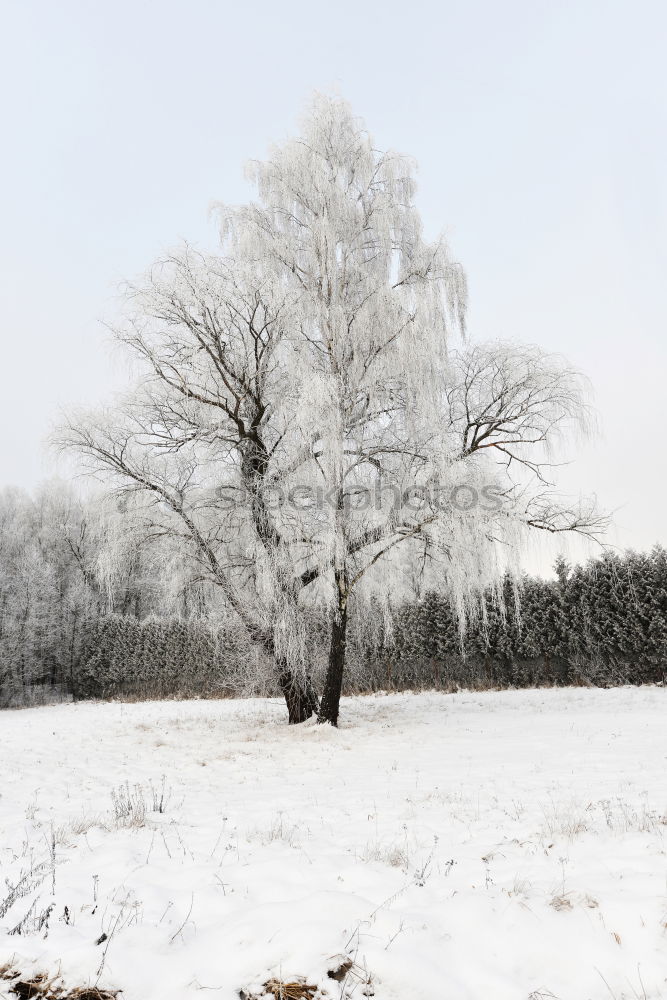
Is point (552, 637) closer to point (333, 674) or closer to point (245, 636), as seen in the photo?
point (333, 674)

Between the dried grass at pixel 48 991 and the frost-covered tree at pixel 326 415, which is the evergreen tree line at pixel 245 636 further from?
the dried grass at pixel 48 991

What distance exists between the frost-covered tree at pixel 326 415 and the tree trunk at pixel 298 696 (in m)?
0.03

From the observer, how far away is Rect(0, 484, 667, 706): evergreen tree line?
1032 cm

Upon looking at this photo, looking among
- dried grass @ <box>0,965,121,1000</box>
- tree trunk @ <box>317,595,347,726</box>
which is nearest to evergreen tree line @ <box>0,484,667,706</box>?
tree trunk @ <box>317,595,347,726</box>

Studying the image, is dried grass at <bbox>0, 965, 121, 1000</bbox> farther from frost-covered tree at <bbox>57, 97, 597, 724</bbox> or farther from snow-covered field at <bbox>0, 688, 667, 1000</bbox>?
frost-covered tree at <bbox>57, 97, 597, 724</bbox>

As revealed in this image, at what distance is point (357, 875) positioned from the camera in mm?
2668

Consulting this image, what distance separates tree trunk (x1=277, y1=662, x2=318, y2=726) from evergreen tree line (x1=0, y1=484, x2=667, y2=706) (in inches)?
12.3

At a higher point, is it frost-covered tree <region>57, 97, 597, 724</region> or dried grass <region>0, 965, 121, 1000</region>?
frost-covered tree <region>57, 97, 597, 724</region>

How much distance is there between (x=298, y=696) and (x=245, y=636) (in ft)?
5.19

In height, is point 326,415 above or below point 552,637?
above

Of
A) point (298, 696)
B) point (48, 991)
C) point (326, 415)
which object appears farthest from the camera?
point (298, 696)

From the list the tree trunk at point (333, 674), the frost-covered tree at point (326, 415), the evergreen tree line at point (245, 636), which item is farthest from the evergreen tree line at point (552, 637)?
the tree trunk at point (333, 674)

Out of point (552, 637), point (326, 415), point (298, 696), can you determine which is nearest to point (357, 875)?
point (326, 415)

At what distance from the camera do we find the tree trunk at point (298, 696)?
981 cm
